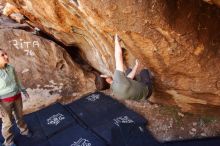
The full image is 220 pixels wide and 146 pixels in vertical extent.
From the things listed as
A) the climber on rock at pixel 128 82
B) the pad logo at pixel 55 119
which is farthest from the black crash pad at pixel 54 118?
the climber on rock at pixel 128 82

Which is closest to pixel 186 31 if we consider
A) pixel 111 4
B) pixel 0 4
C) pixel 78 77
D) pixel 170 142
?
pixel 111 4

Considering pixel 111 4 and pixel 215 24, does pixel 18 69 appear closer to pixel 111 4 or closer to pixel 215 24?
pixel 111 4

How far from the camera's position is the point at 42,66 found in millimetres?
5762

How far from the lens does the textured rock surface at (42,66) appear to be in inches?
216

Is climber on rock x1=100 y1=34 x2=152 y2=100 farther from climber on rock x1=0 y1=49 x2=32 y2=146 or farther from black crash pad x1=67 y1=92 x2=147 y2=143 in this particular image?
climber on rock x1=0 y1=49 x2=32 y2=146

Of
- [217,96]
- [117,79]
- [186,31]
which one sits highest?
[186,31]

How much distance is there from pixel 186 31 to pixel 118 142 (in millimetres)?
1788

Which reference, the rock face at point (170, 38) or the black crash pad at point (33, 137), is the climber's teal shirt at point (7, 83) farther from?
the rock face at point (170, 38)

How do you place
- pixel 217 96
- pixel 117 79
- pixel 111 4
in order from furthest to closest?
pixel 217 96 → pixel 117 79 → pixel 111 4

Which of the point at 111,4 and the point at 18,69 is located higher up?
the point at 111,4

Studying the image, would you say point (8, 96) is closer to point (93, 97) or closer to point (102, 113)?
point (102, 113)

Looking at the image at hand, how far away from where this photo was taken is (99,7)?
10.1ft

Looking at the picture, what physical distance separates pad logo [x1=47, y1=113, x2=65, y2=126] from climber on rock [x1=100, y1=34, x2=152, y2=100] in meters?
1.50

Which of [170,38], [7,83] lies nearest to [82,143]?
[7,83]
